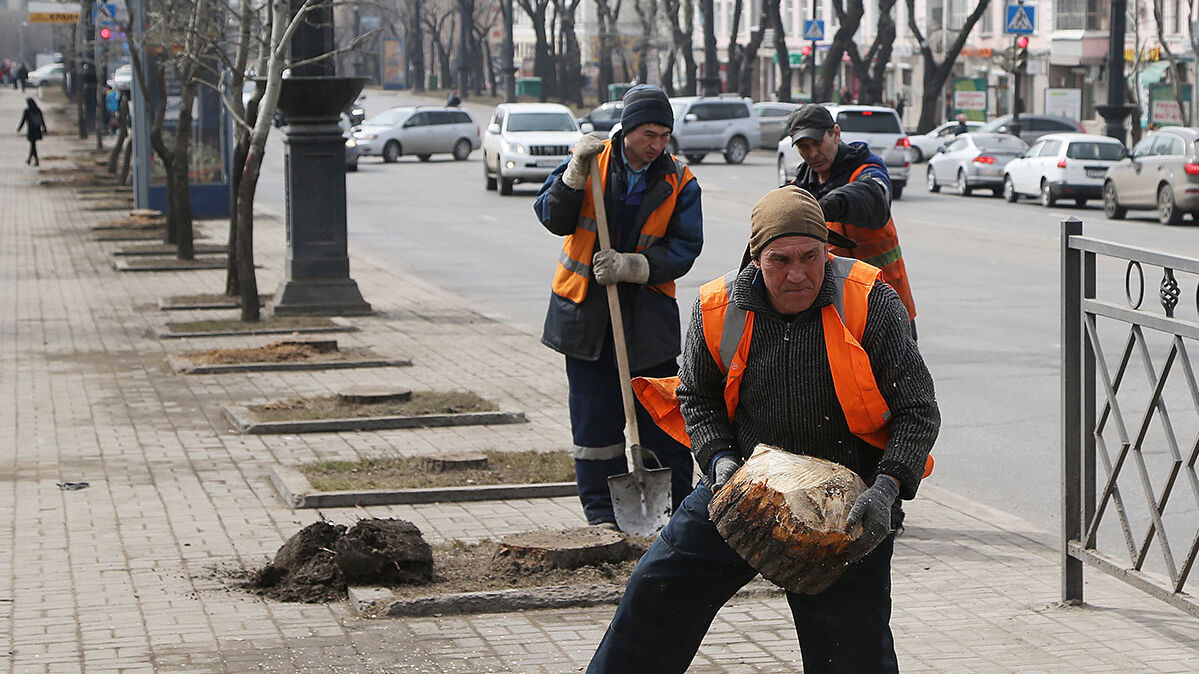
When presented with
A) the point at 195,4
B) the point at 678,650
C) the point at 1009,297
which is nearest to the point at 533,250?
the point at 195,4

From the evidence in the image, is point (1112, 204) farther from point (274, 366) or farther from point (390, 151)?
point (390, 151)

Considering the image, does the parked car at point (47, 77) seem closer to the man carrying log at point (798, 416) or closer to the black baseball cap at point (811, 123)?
the black baseball cap at point (811, 123)

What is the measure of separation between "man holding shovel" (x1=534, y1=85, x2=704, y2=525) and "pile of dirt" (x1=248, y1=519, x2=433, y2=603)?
838 mm

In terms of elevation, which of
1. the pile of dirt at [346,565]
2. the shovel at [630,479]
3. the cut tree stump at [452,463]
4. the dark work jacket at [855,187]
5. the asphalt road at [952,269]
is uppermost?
the dark work jacket at [855,187]

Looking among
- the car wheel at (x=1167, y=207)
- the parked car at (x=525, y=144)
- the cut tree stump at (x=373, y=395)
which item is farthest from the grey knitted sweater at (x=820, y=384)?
the parked car at (x=525, y=144)

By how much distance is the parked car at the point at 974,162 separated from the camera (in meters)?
32.6

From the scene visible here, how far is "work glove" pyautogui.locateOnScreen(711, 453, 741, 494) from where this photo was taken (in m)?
3.95

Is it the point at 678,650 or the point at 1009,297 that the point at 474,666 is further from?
the point at 1009,297

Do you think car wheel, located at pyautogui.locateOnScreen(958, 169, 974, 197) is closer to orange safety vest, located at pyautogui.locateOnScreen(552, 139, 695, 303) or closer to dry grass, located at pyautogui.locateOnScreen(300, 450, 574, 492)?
dry grass, located at pyautogui.locateOnScreen(300, 450, 574, 492)

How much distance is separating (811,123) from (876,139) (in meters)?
27.3

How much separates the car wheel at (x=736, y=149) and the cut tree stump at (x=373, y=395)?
3378 centimetres

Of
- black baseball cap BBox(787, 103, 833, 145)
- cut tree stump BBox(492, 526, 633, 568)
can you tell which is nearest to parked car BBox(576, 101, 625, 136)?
black baseball cap BBox(787, 103, 833, 145)

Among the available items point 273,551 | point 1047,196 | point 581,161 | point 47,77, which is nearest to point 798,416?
point 581,161

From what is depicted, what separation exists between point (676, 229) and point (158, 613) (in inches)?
90.0
